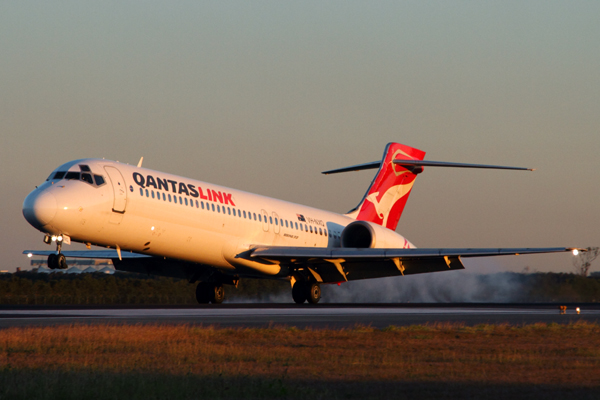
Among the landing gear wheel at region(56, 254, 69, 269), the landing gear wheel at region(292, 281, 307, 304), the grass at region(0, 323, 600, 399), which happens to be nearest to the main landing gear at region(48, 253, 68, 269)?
the landing gear wheel at region(56, 254, 69, 269)

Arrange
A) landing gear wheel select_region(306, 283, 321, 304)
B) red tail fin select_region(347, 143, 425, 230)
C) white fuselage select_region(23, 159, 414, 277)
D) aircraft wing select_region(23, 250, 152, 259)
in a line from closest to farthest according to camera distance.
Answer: white fuselage select_region(23, 159, 414, 277), aircraft wing select_region(23, 250, 152, 259), landing gear wheel select_region(306, 283, 321, 304), red tail fin select_region(347, 143, 425, 230)

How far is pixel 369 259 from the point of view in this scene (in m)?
30.5

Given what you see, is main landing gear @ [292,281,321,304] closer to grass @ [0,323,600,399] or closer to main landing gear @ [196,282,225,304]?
main landing gear @ [196,282,225,304]

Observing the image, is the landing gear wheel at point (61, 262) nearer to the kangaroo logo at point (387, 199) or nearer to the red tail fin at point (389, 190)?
the red tail fin at point (389, 190)

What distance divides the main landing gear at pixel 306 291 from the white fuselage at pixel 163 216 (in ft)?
3.70

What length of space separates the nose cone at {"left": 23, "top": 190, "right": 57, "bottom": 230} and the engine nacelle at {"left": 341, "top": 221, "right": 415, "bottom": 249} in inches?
604

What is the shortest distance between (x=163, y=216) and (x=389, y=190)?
16651 mm

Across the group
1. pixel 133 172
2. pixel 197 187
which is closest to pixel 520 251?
pixel 197 187

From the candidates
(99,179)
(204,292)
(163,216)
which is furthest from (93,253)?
(99,179)

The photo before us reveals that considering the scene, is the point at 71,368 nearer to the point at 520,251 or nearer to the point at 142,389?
→ the point at 142,389

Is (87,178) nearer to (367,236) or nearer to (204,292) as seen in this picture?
(204,292)

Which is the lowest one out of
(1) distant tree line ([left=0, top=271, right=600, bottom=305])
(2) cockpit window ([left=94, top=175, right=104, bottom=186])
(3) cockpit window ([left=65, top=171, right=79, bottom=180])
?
(1) distant tree line ([left=0, top=271, right=600, bottom=305])

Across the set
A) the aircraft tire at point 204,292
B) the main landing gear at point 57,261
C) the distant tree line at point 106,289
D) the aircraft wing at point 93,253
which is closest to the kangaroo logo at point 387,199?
the distant tree line at point 106,289

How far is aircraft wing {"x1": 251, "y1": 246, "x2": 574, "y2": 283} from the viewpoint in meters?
28.8
